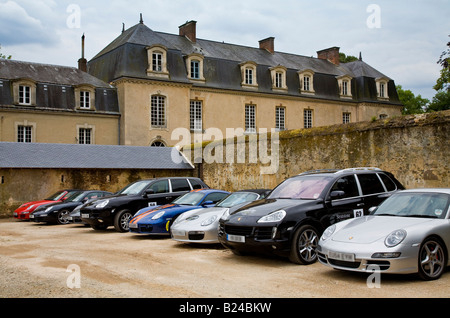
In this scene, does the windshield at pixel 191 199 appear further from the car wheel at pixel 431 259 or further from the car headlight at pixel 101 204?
the car wheel at pixel 431 259

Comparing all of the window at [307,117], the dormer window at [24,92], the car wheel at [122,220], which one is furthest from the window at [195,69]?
the car wheel at [122,220]

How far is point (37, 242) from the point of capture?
39.8 feet

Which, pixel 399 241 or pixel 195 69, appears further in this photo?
pixel 195 69

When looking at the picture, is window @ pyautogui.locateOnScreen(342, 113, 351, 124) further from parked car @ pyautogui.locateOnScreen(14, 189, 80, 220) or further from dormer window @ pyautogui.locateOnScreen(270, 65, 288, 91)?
parked car @ pyautogui.locateOnScreen(14, 189, 80, 220)

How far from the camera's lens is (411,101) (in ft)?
200

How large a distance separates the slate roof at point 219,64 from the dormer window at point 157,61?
1.21 ft

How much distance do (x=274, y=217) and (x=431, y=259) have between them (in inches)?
103

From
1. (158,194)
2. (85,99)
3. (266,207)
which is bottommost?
(266,207)

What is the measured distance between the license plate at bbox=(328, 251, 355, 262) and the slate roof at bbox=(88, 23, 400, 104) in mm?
29414

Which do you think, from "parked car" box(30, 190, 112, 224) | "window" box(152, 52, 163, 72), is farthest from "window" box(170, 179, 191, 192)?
"window" box(152, 52, 163, 72)

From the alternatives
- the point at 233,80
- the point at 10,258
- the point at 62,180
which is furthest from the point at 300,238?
the point at 233,80

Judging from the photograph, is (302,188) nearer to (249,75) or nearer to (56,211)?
(56,211)

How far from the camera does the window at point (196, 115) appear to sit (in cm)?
3803

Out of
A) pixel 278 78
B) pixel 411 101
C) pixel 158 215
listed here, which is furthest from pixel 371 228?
pixel 411 101
